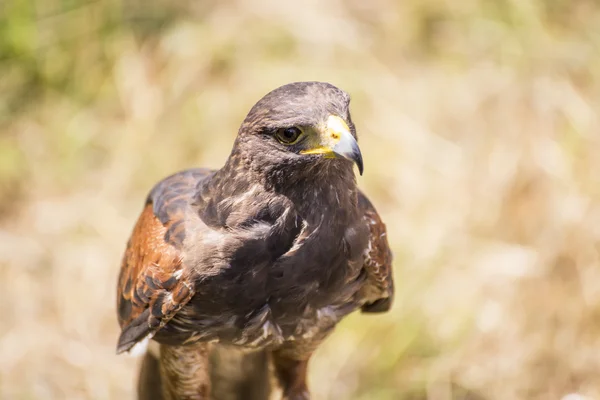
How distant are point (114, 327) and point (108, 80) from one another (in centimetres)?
255

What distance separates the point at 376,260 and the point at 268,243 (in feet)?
1.78

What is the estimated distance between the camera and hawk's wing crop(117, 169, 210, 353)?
3.27m

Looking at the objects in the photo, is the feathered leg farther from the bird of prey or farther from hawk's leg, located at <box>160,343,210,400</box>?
the bird of prey

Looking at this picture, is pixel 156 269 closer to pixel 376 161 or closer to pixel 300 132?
pixel 300 132

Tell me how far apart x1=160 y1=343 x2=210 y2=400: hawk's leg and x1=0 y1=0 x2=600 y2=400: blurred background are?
5.44 feet

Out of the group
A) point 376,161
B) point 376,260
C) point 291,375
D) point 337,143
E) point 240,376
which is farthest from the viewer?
point 376,161

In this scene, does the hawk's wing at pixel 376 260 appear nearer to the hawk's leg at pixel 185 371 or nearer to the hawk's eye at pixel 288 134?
the hawk's eye at pixel 288 134

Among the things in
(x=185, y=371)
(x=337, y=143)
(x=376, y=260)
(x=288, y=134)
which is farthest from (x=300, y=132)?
(x=185, y=371)

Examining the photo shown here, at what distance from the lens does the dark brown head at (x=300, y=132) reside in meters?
2.94

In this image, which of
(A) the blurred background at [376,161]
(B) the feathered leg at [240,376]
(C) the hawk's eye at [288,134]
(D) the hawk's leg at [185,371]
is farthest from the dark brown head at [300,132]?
(A) the blurred background at [376,161]

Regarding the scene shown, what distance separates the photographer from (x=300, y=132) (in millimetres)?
2992

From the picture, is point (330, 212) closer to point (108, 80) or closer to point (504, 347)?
point (504, 347)

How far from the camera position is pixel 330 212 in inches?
125

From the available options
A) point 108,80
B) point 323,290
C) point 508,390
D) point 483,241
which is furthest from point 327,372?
point 108,80
